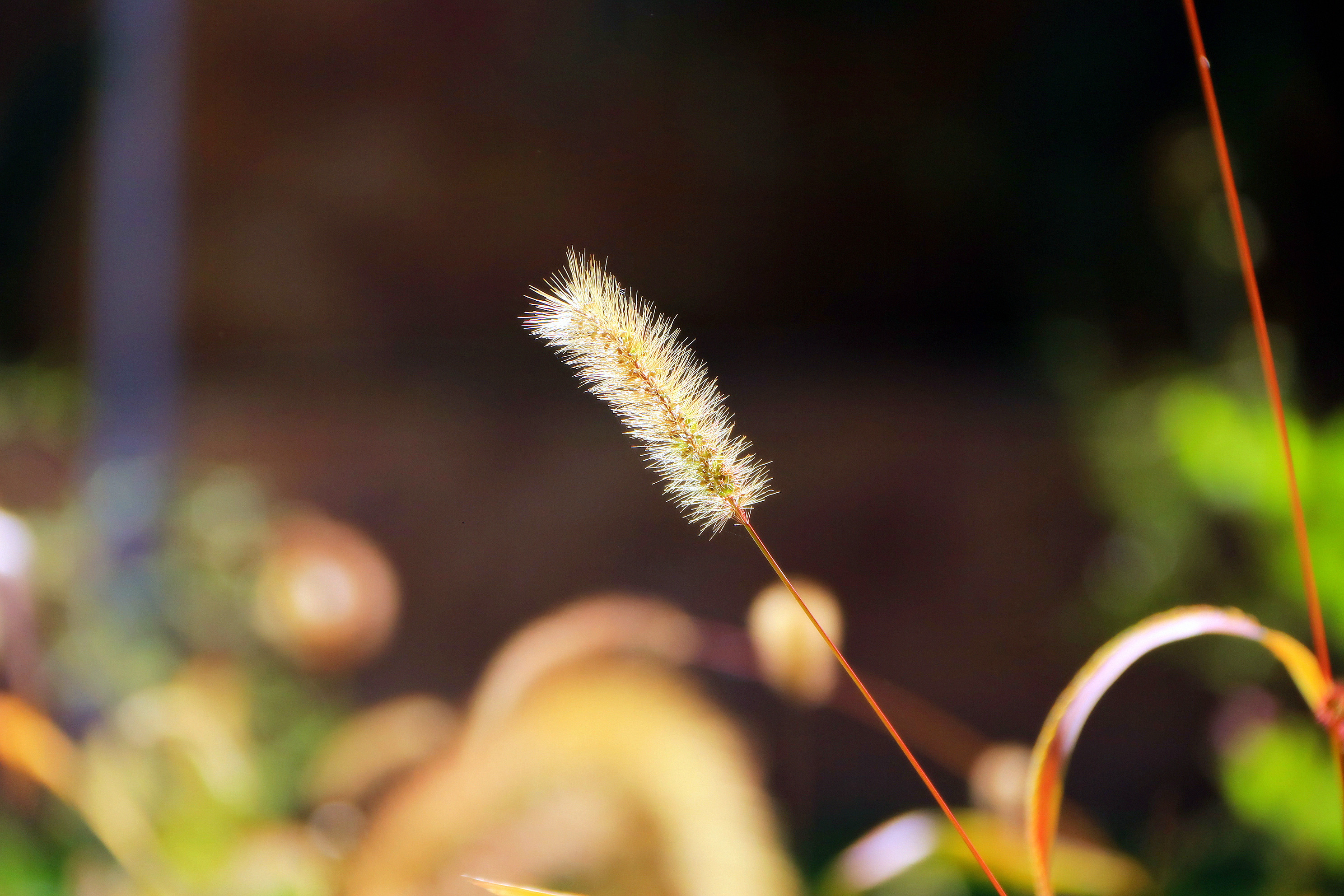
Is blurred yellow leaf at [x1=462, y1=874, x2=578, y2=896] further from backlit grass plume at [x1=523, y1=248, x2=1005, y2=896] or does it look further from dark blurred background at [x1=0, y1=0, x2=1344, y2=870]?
dark blurred background at [x1=0, y1=0, x2=1344, y2=870]

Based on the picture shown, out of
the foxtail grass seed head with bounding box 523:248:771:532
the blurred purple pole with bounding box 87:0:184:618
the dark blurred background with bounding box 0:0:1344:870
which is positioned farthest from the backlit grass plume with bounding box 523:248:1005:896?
the blurred purple pole with bounding box 87:0:184:618

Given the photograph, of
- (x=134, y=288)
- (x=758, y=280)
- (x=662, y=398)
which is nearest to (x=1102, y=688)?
(x=662, y=398)

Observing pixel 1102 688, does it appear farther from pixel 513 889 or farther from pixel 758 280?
pixel 758 280

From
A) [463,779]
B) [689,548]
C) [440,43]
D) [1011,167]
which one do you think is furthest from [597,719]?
[1011,167]

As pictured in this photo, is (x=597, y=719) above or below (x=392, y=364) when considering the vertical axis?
below

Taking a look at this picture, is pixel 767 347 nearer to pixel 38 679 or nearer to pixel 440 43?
pixel 440 43
